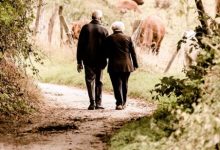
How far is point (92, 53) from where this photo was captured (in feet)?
41.0

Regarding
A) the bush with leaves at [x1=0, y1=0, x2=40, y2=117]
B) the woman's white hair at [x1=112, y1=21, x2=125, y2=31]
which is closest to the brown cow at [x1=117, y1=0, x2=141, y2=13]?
the woman's white hair at [x1=112, y1=21, x2=125, y2=31]

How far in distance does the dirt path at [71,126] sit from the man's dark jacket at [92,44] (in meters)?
1.15

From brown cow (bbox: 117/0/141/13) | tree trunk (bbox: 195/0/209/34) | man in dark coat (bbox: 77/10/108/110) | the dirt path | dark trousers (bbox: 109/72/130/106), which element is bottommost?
the dirt path

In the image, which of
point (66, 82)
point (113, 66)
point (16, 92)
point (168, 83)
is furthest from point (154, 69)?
point (168, 83)

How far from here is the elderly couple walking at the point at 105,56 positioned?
12.3 metres

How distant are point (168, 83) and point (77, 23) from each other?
20.8m

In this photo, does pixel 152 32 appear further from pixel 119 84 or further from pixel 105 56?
pixel 119 84

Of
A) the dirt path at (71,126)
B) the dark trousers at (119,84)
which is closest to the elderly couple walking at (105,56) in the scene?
the dark trousers at (119,84)

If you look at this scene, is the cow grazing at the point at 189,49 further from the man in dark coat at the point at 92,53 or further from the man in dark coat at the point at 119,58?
the man in dark coat at the point at 92,53

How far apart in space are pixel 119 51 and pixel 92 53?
25.0 inches

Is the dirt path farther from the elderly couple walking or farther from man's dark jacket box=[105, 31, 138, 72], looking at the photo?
man's dark jacket box=[105, 31, 138, 72]

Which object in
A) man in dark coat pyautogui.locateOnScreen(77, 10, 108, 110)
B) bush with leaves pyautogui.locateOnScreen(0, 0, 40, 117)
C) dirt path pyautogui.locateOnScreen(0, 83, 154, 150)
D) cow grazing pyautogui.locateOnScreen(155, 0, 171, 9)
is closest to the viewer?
dirt path pyautogui.locateOnScreen(0, 83, 154, 150)

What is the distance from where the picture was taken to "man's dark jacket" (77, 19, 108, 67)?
41.0 feet

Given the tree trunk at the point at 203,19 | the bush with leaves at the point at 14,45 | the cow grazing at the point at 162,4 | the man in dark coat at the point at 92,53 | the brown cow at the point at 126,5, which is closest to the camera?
the tree trunk at the point at 203,19
